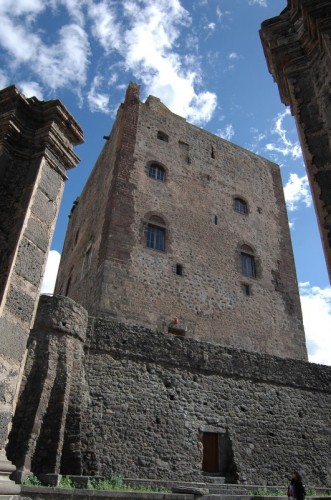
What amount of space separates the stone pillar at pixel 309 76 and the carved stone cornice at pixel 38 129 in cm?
248

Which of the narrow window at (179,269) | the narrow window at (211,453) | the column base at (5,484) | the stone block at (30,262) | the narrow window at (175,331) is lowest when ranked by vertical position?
the column base at (5,484)

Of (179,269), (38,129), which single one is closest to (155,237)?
(179,269)

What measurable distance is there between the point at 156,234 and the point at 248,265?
4.32 m

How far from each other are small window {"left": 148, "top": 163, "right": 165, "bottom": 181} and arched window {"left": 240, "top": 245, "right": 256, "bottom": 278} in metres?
4.51

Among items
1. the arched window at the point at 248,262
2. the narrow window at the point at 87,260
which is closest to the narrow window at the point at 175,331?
the narrow window at the point at 87,260

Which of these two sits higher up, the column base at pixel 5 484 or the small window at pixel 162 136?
the small window at pixel 162 136

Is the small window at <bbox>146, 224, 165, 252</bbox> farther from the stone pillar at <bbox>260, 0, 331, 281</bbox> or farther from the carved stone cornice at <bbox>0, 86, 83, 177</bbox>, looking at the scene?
the stone pillar at <bbox>260, 0, 331, 281</bbox>

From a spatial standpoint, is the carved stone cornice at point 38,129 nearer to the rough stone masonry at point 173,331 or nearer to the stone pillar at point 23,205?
the stone pillar at point 23,205

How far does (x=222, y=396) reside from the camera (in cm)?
1056

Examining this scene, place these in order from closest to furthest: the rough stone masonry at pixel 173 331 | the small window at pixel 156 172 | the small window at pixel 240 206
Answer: the rough stone masonry at pixel 173 331, the small window at pixel 156 172, the small window at pixel 240 206

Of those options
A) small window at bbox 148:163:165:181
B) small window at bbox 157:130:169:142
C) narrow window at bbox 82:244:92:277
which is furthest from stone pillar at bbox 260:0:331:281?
small window at bbox 157:130:169:142

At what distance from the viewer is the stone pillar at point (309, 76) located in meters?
4.09

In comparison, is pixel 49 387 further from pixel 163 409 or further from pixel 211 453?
pixel 211 453

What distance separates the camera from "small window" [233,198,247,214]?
1938cm
